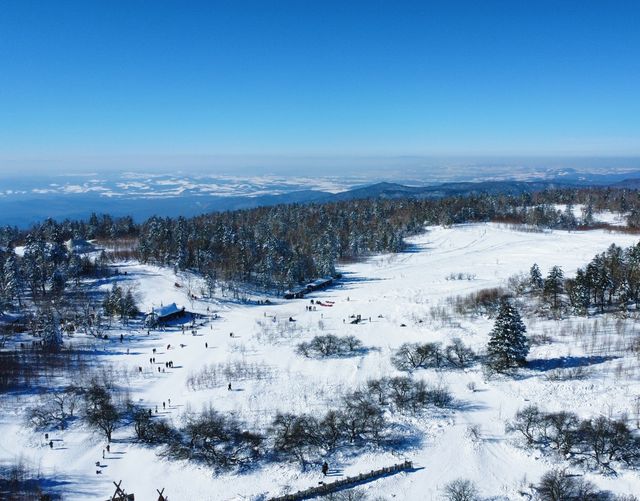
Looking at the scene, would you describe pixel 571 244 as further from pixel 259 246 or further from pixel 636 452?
pixel 636 452

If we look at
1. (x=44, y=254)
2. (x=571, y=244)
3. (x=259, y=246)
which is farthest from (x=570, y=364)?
(x=44, y=254)

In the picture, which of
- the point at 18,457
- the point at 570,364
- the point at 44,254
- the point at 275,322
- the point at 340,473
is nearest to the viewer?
the point at 340,473

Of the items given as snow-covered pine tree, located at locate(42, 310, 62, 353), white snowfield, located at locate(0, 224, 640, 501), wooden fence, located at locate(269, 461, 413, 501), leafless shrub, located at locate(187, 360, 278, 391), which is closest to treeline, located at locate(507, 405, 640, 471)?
white snowfield, located at locate(0, 224, 640, 501)

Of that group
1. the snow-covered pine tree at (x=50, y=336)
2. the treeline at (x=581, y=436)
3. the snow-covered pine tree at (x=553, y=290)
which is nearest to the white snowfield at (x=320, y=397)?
the treeline at (x=581, y=436)

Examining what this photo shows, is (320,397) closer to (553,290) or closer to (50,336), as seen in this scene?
(50,336)

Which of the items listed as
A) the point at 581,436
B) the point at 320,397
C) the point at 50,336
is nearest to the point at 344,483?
the point at 320,397

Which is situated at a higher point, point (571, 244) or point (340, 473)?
point (571, 244)

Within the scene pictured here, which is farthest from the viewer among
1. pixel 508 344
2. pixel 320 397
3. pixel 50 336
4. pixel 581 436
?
pixel 50 336
